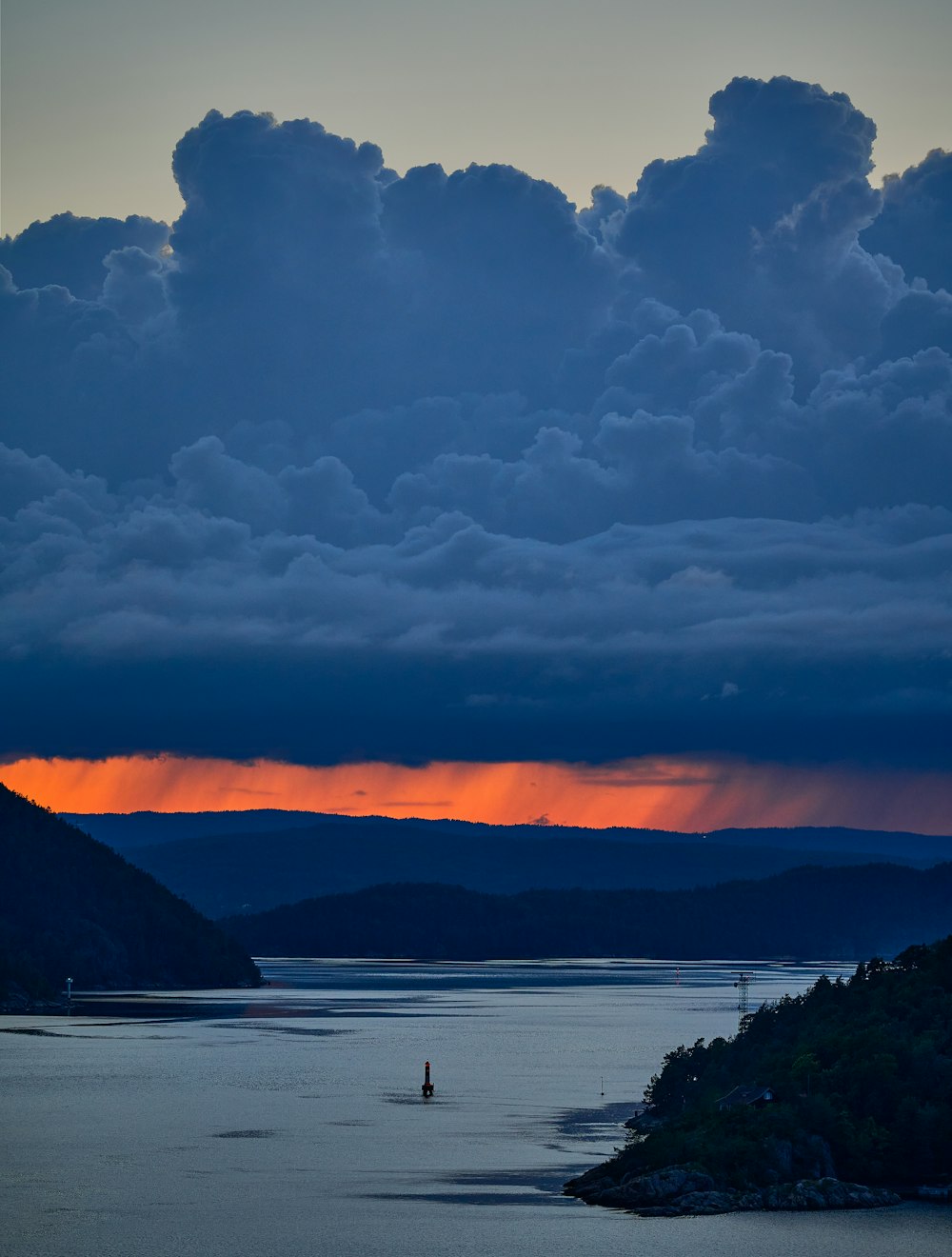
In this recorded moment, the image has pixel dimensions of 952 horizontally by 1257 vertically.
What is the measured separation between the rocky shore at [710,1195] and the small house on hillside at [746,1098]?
5962 mm

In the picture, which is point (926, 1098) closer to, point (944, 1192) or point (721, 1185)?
point (944, 1192)

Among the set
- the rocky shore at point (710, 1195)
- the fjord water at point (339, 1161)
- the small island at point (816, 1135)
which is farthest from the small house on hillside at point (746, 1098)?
the fjord water at point (339, 1161)

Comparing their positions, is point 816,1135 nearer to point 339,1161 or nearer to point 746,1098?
point 746,1098

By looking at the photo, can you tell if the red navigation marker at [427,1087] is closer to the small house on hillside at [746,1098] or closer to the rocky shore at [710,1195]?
the small house on hillside at [746,1098]

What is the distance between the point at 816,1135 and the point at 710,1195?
8.87m

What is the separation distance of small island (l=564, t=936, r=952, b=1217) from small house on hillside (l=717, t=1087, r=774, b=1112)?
12cm

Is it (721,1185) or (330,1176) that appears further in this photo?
(330,1176)

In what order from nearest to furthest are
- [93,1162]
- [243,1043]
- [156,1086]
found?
[93,1162] → [156,1086] → [243,1043]

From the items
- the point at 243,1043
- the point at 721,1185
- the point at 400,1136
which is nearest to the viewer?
the point at 721,1185

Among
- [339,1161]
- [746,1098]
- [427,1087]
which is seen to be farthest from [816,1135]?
[427,1087]

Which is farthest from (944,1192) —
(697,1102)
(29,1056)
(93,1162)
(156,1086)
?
(29,1056)

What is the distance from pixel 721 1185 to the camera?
87.9 metres

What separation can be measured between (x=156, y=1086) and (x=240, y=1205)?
53713mm

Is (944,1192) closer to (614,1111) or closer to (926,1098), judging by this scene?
(926,1098)
